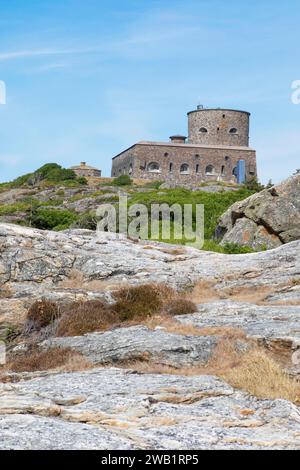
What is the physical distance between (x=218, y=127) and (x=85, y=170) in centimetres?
2121

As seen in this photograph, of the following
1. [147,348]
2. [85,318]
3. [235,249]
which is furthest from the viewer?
[235,249]

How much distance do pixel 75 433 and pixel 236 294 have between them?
13893 millimetres

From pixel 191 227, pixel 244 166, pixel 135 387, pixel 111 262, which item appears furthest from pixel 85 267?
pixel 244 166

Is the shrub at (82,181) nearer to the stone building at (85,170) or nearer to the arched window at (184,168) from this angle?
the stone building at (85,170)

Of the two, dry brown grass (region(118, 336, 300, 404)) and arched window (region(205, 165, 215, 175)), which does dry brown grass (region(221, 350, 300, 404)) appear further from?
arched window (region(205, 165, 215, 175))

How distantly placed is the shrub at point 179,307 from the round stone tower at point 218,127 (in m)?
88.2

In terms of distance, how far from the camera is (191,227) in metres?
48.0

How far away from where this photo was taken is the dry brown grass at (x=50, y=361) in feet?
52.6

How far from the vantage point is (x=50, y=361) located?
1639 cm

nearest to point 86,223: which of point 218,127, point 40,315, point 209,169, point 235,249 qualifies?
point 235,249

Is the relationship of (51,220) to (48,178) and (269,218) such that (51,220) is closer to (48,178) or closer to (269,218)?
(269,218)

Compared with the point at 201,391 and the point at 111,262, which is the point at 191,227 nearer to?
the point at 111,262

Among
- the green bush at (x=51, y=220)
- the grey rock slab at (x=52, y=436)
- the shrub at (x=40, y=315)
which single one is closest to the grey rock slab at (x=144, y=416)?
the grey rock slab at (x=52, y=436)

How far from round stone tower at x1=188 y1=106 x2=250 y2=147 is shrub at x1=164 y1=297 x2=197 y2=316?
88.2 metres
